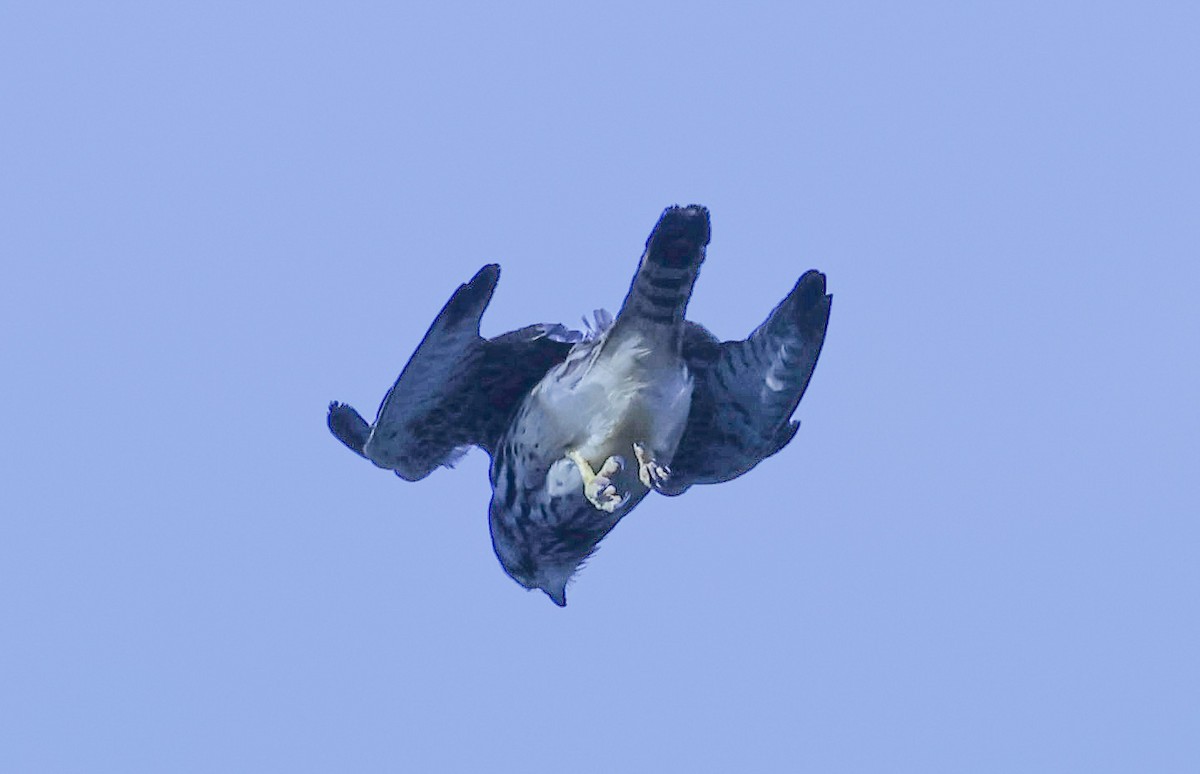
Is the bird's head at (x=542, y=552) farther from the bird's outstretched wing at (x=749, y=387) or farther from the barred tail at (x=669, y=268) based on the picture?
the barred tail at (x=669, y=268)

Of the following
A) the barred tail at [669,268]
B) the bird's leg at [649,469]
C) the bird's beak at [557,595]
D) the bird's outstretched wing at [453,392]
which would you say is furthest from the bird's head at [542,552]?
the barred tail at [669,268]

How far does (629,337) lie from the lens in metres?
9.24

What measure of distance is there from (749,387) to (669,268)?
1000mm

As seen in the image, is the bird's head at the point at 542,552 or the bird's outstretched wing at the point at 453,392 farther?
the bird's head at the point at 542,552

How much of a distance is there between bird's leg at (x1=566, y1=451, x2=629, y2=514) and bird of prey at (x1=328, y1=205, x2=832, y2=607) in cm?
1

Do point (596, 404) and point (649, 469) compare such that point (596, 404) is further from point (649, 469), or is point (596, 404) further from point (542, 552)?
point (542, 552)

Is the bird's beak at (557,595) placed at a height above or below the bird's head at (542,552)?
below

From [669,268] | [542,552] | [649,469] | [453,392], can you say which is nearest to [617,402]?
[649,469]

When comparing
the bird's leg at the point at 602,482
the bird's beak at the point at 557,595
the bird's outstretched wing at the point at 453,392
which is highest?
the bird's outstretched wing at the point at 453,392

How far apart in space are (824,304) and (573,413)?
1.57 metres

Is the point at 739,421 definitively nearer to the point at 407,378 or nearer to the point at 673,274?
the point at 673,274

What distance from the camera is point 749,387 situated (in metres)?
9.49

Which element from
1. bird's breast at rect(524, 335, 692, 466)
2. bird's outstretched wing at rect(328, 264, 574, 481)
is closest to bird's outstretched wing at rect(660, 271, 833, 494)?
bird's breast at rect(524, 335, 692, 466)

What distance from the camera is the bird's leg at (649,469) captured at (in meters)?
8.98
